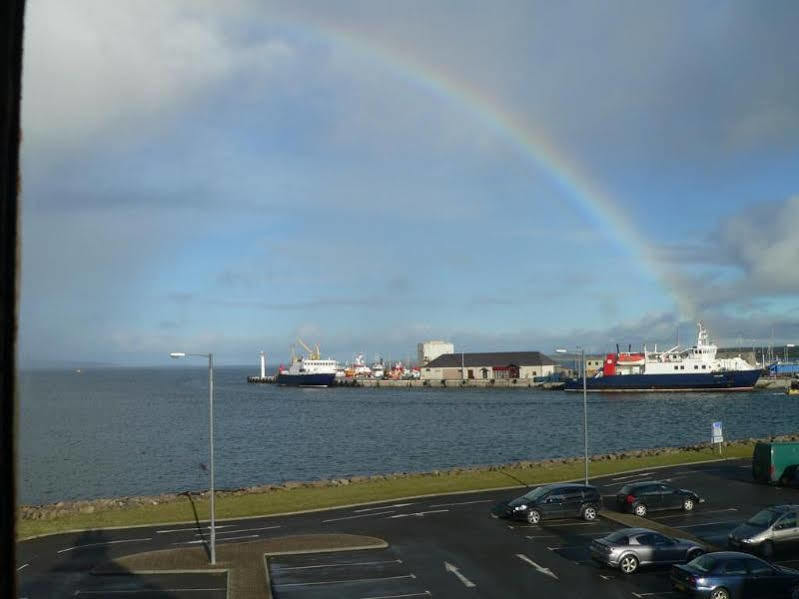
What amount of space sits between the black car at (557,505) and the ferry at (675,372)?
123 meters

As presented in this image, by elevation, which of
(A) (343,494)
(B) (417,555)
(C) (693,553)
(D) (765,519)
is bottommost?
(A) (343,494)

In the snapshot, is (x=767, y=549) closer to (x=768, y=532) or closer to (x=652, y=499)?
(x=768, y=532)

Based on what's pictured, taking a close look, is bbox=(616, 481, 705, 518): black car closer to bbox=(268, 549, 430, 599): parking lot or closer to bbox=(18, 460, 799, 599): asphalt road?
bbox=(18, 460, 799, 599): asphalt road

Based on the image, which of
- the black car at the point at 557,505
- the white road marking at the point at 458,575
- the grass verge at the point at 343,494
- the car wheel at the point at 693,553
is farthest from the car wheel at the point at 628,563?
the grass verge at the point at 343,494

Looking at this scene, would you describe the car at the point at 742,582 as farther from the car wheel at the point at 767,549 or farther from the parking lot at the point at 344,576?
the parking lot at the point at 344,576

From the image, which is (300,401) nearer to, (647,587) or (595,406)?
(595,406)

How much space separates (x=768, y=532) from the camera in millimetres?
25359

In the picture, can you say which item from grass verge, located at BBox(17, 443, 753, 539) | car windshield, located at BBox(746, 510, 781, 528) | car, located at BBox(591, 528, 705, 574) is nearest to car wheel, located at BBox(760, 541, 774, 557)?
car windshield, located at BBox(746, 510, 781, 528)

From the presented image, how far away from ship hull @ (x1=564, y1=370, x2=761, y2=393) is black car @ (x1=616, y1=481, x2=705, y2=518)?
121140 millimetres

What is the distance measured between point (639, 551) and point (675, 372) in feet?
436

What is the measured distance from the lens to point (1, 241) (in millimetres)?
3262

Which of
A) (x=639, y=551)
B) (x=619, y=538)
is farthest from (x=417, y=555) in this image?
(x=639, y=551)

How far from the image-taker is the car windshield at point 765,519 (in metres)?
25.7

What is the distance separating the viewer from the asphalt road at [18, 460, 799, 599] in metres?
22.6
